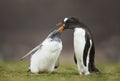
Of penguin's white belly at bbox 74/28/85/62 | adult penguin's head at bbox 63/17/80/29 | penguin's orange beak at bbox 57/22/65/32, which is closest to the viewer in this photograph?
penguin's white belly at bbox 74/28/85/62

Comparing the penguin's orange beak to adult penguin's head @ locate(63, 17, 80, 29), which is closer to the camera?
adult penguin's head @ locate(63, 17, 80, 29)

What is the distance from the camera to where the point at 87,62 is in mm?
9180

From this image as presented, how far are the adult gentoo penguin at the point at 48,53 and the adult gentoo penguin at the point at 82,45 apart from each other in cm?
27

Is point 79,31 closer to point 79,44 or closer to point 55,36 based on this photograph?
point 79,44

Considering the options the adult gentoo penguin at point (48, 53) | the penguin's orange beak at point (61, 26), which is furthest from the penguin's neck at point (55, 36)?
the penguin's orange beak at point (61, 26)

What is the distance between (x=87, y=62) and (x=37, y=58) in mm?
994

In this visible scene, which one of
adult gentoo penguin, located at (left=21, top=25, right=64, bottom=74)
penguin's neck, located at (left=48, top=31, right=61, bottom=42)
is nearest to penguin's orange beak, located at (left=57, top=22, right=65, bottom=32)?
adult gentoo penguin, located at (left=21, top=25, right=64, bottom=74)

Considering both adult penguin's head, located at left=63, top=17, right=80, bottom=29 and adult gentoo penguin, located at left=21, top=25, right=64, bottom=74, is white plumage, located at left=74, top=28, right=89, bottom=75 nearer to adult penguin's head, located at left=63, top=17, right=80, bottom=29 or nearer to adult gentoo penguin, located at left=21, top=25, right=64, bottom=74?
adult penguin's head, located at left=63, top=17, right=80, bottom=29

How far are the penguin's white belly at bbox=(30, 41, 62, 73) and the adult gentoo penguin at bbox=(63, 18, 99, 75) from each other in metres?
0.39

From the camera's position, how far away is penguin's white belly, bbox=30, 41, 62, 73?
920 cm

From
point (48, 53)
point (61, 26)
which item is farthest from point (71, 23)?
point (48, 53)

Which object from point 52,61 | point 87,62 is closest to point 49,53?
point 52,61

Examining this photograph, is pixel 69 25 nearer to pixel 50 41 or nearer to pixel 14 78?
pixel 50 41

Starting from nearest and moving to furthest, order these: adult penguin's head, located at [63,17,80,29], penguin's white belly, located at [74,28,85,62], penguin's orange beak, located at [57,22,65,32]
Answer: penguin's white belly, located at [74,28,85,62] < adult penguin's head, located at [63,17,80,29] < penguin's orange beak, located at [57,22,65,32]
